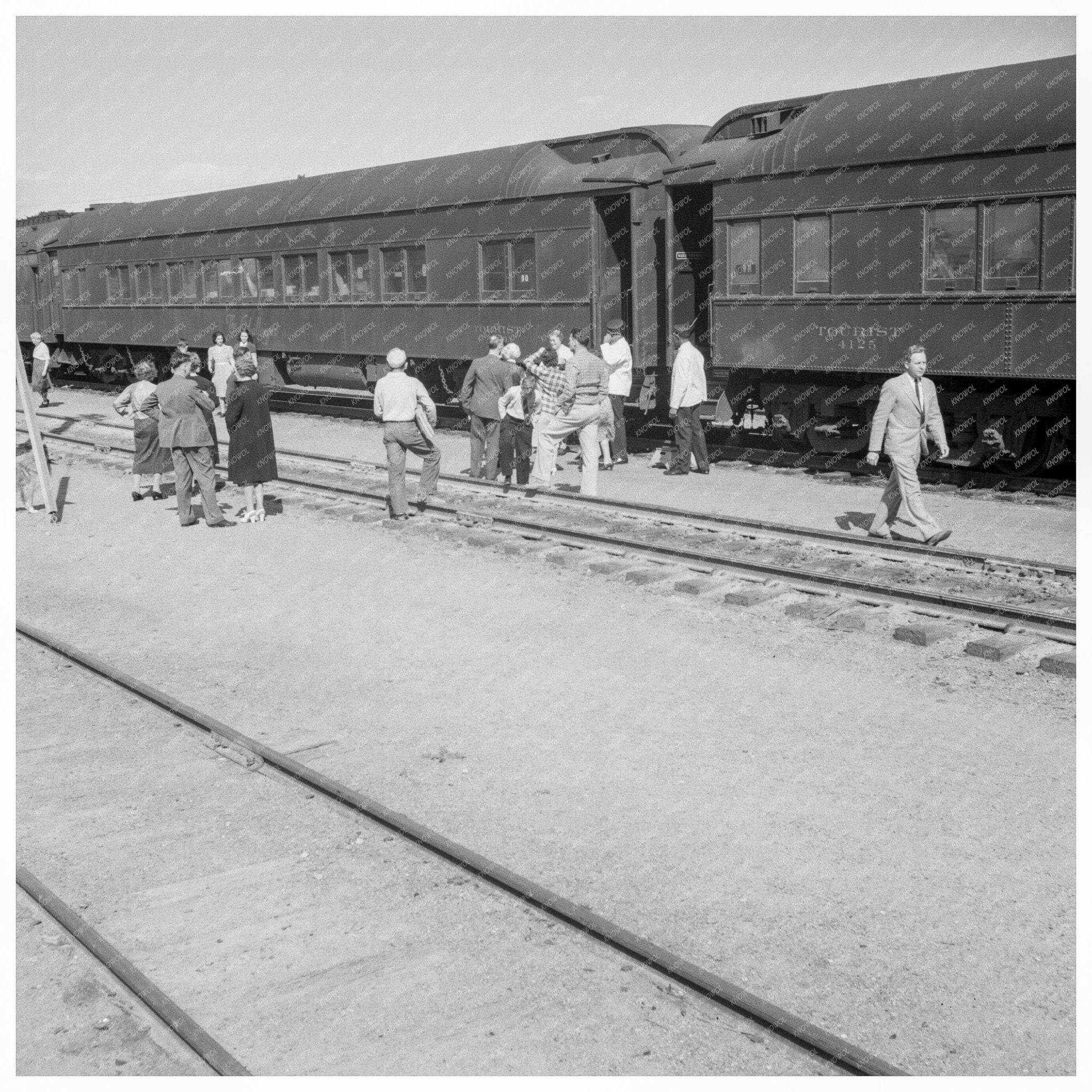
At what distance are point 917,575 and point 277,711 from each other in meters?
5.01

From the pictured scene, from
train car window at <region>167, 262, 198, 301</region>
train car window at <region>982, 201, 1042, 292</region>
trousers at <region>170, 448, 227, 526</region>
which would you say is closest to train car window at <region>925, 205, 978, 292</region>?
train car window at <region>982, 201, 1042, 292</region>

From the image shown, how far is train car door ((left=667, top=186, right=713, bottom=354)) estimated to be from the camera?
17438 mm

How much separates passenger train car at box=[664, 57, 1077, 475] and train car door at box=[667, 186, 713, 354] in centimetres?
15

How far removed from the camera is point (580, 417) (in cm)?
1362

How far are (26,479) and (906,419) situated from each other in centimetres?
941

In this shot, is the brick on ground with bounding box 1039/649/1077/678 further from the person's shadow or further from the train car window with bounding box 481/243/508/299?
the train car window with bounding box 481/243/508/299

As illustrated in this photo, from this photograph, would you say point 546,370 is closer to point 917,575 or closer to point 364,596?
point 364,596

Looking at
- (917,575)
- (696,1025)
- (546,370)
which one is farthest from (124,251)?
(696,1025)

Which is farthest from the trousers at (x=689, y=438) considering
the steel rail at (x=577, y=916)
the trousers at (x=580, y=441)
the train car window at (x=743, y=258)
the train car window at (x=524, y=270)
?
the steel rail at (x=577, y=916)

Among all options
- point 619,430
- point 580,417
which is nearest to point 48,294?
point 619,430

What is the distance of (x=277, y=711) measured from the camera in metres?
7.95

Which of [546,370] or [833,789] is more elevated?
[546,370]

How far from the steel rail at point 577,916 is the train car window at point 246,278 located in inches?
714

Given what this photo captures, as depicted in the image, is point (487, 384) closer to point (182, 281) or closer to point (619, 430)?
point (619, 430)
